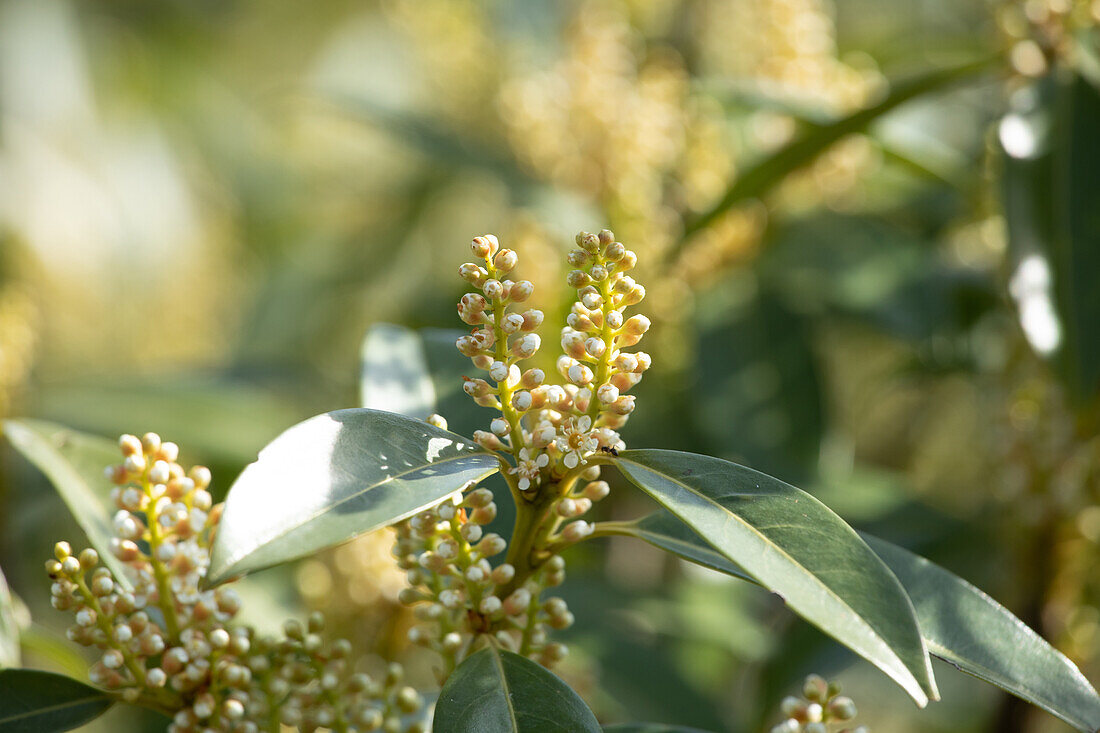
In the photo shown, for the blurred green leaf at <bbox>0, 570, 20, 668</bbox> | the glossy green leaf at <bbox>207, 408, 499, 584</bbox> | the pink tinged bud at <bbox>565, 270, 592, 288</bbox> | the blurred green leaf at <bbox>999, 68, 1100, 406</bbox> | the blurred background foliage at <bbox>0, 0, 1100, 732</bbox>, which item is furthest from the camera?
the blurred background foliage at <bbox>0, 0, 1100, 732</bbox>

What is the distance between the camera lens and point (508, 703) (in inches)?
25.5

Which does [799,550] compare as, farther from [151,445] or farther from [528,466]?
[151,445]

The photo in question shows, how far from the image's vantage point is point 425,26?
2143mm

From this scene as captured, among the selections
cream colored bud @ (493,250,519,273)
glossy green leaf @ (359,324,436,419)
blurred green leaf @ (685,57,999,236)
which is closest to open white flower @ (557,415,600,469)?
cream colored bud @ (493,250,519,273)

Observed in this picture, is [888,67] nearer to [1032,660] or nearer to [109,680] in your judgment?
[1032,660]

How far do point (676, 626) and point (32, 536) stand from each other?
1.08 metres

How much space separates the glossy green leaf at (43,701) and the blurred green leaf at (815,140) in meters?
0.94

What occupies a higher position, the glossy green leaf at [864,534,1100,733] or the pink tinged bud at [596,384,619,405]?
the pink tinged bud at [596,384,619,405]

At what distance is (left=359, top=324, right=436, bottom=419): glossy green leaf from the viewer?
83 cm

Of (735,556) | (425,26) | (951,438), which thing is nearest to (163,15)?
(425,26)

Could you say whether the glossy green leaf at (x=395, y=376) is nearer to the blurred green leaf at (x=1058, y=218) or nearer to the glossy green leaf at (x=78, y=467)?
the glossy green leaf at (x=78, y=467)

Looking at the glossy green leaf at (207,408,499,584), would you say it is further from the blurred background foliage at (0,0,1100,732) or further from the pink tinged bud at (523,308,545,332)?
the blurred background foliage at (0,0,1100,732)

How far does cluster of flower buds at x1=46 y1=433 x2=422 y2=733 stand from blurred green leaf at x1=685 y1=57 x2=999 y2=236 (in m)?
0.84

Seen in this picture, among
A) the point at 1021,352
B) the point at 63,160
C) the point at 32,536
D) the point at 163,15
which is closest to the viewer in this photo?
the point at 1021,352
